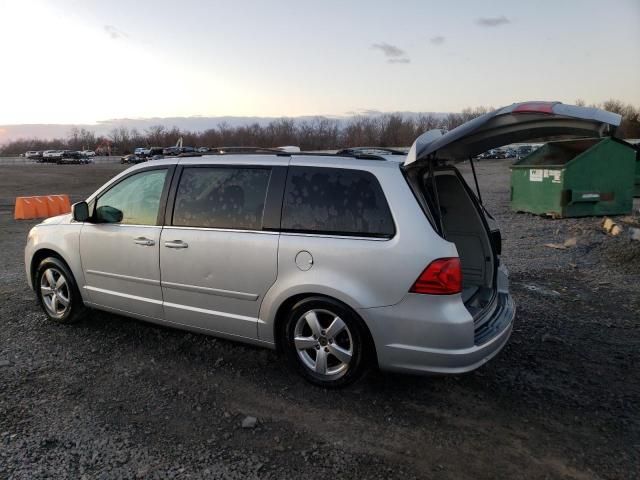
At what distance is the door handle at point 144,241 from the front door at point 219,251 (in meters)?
0.12

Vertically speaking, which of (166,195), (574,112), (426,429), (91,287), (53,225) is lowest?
(426,429)

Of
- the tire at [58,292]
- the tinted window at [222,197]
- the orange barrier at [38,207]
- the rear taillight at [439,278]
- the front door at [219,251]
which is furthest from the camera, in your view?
the orange barrier at [38,207]

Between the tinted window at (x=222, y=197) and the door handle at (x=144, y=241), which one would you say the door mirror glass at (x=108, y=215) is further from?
the tinted window at (x=222, y=197)

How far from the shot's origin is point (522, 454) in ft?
10.1

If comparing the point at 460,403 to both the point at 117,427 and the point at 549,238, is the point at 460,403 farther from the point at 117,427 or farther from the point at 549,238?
the point at 549,238

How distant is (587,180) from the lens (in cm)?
1186

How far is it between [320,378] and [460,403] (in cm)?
101

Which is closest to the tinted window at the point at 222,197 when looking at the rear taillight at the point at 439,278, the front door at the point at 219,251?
the front door at the point at 219,251

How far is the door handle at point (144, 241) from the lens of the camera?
4426 millimetres

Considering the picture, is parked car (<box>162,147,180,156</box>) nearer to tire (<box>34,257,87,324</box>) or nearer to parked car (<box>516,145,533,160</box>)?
tire (<box>34,257,87,324</box>)

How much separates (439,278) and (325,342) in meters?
0.96

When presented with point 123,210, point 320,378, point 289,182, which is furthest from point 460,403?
point 123,210

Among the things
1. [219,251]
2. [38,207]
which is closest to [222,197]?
[219,251]

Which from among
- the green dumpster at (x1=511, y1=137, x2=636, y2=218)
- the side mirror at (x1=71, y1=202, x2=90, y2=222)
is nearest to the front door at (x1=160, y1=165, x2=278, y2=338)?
the side mirror at (x1=71, y1=202, x2=90, y2=222)
